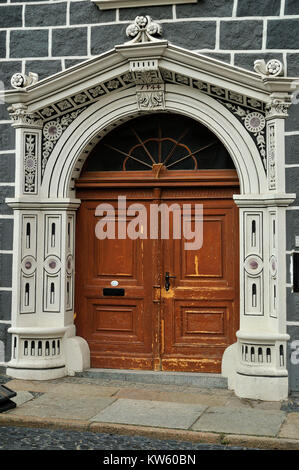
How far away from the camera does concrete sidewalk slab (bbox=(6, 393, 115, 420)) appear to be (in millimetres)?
6285

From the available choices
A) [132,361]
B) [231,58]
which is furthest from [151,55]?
[132,361]

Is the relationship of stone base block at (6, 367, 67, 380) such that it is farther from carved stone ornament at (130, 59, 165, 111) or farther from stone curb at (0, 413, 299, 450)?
carved stone ornament at (130, 59, 165, 111)

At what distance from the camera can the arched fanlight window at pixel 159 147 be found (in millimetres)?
7871

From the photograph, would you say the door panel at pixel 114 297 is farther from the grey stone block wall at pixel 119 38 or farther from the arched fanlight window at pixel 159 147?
the grey stone block wall at pixel 119 38

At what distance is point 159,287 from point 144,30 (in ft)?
10.8

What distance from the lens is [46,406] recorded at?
6.58 metres

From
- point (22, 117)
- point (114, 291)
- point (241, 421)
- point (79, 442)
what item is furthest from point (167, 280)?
point (22, 117)

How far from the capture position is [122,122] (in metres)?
7.98

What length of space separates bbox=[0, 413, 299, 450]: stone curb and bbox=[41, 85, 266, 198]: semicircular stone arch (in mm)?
3013

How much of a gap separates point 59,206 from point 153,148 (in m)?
1.47

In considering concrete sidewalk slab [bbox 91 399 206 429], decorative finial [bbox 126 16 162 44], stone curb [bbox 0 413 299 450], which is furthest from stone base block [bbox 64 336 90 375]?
decorative finial [bbox 126 16 162 44]

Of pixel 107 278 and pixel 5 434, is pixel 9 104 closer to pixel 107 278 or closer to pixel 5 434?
pixel 107 278

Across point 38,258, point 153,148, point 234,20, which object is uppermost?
point 234,20
